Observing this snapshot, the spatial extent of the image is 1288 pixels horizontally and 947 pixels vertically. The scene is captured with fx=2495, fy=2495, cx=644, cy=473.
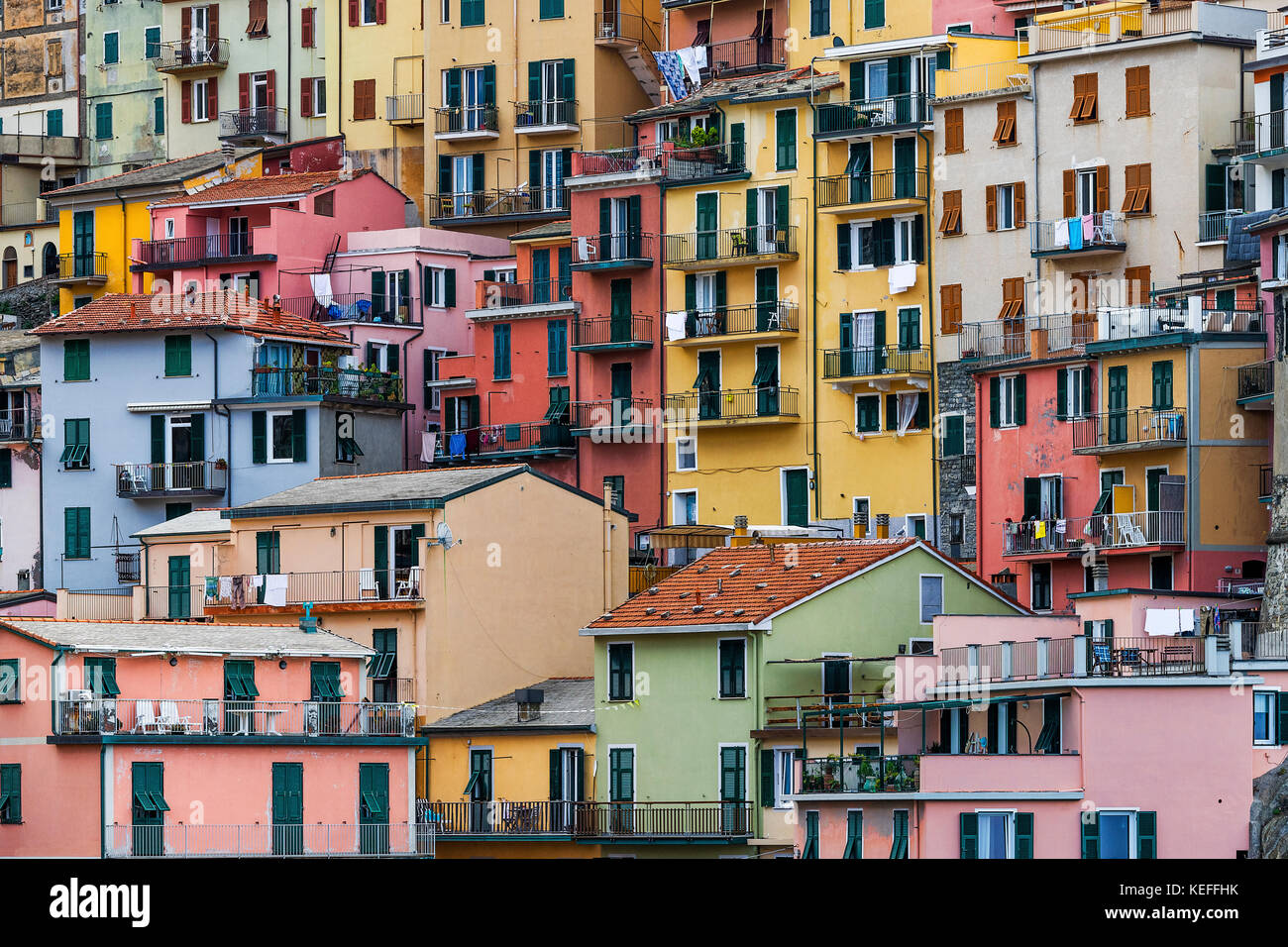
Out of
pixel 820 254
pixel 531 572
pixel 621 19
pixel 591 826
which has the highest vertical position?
pixel 621 19

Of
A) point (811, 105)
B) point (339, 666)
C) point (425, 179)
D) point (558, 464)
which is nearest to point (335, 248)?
point (425, 179)

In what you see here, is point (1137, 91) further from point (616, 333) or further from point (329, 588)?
point (329, 588)

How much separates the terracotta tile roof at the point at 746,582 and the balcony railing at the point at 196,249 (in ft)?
91.9

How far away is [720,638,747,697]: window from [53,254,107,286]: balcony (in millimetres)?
39381

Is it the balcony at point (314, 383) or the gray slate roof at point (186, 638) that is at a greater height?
the balcony at point (314, 383)

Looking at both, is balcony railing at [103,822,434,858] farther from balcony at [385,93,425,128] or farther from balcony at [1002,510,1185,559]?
balcony at [385,93,425,128]

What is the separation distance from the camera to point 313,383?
76.9 metres

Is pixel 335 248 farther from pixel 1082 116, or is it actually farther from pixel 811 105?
pixel 1082 116

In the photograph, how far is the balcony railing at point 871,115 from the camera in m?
71.9

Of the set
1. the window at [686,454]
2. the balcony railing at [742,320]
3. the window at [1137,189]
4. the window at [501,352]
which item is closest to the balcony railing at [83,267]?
the window at [501,352]

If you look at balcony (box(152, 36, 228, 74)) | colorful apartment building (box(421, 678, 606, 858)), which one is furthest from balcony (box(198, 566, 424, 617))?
balcony (box(152, 36, 228, 74))

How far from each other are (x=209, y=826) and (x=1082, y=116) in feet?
99.5

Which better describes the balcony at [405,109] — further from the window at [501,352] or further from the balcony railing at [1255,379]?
the balcony railing at [1255,379]

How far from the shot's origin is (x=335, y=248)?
280 feet
